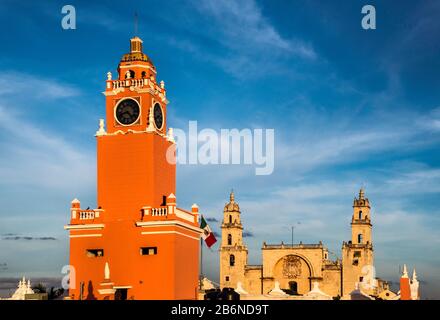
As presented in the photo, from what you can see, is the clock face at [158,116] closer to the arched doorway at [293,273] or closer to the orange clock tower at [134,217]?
the orange clock tower at [134,217]

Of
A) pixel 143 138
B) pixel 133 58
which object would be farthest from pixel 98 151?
pixel 133 58

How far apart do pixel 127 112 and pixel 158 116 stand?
7.11ft

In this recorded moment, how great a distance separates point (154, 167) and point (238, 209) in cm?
6433

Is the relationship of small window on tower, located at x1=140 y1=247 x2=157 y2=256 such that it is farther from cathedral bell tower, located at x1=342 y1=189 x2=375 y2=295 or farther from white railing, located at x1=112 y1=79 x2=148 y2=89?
cathedral bell tower, located at x1=342 y1=189 x2=375 y2=295

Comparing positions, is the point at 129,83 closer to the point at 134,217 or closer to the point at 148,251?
the point at 134,217

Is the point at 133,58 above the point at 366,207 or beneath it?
above

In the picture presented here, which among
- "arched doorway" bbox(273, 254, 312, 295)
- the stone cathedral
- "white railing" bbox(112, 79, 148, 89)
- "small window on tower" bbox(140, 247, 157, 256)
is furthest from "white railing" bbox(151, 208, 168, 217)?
"arched doorway" bbox(273, 254, 312, 295)

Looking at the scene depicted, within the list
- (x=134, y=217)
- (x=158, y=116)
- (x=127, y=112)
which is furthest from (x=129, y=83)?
(x=134, y=217)

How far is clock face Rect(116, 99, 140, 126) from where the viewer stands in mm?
48594

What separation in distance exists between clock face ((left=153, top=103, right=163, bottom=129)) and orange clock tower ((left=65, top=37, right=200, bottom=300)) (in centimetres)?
7

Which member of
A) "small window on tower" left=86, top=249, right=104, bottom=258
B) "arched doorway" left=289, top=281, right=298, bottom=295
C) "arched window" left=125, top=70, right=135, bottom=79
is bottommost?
"arched doorway" left=289, top=281, right=298, bottom=295

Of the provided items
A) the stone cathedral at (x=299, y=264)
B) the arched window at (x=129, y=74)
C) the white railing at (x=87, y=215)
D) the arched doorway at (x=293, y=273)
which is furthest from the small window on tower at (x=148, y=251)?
the arched doorway at (x=293, y=273)
